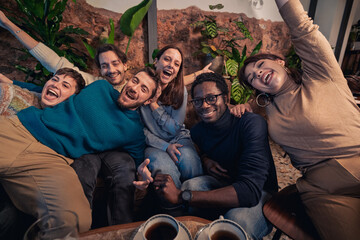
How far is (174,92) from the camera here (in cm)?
185

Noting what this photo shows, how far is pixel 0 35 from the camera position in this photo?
7.29 ft

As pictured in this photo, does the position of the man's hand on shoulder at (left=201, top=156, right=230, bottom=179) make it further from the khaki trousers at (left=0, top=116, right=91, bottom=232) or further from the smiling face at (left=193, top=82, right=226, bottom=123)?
the khaki trousers at (left=0, top=116, right=91, bottom=232)

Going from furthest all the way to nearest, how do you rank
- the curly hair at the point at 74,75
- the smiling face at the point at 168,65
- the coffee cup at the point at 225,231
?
1. the smiling face at the point at 168,65
2. the curly hair at the point at 74,75
3. the coffee cup at the point at 225,231

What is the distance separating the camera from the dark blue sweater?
0.97 metres

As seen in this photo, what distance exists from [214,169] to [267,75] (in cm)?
76

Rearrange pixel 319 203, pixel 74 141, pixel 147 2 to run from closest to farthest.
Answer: pixel 319 203 < pixel 74 141 < pixel 147 2

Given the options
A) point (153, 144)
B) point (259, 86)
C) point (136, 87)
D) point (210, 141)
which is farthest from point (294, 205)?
point (136, 87)

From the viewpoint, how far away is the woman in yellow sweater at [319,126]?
899mm

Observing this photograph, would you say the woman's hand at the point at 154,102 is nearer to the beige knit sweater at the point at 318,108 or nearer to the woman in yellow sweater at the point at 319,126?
the woman in yellow sweater at the point at 319,126

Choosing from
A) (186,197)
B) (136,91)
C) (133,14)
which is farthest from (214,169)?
(133,14)

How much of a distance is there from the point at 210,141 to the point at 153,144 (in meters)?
A: 0.54

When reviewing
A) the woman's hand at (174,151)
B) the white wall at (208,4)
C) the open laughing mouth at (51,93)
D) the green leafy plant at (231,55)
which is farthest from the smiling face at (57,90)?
the green leafy plant at (231,55)

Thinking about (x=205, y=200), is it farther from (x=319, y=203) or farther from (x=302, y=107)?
(x=302, y=107)

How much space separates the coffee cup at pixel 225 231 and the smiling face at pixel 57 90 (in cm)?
147
